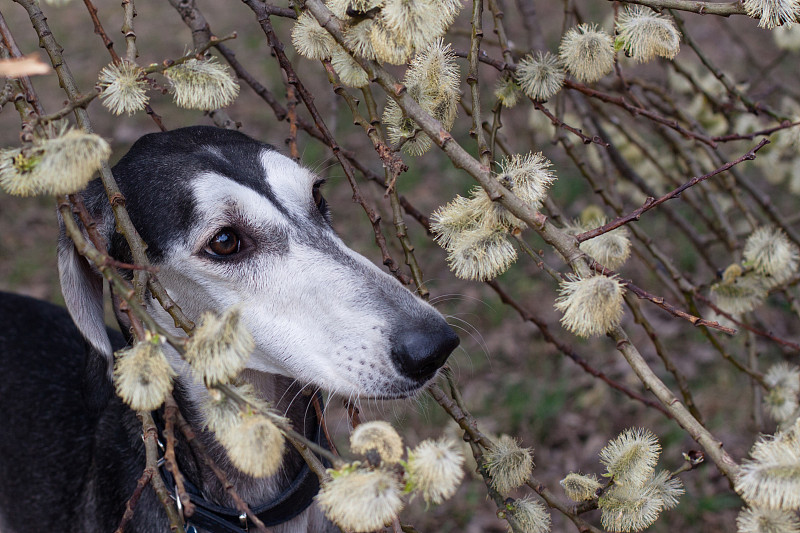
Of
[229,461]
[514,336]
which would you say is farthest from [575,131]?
[514,336]

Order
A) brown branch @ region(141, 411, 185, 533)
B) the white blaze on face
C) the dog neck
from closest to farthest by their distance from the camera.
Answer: brown branch @ region(141, 411, 185, 533) < the white blaze on face < the dog neck

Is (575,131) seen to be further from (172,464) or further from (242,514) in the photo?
(242,514)

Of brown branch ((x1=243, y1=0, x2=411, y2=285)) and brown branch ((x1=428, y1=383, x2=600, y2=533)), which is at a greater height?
brown branch ((x1=243, y1=0, x2=411, y2=285))

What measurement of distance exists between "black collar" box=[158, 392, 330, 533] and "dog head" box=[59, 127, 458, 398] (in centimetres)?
51

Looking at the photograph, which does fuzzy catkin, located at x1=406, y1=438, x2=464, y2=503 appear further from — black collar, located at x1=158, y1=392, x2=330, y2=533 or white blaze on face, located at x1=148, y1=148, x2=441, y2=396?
black collar, located at x1=158, y1=392, x2=330, y2=533

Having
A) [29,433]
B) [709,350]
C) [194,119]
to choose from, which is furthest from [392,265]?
[194,119]

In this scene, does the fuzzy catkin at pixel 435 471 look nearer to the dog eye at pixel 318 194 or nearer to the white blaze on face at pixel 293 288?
the white blaze on face at pixel 293 288

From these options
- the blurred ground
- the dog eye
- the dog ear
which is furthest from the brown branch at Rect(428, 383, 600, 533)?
the dog ear

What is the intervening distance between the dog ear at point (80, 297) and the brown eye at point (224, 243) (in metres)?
0.47

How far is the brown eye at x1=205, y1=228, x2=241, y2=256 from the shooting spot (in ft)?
8.73

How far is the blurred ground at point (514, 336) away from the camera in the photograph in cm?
471

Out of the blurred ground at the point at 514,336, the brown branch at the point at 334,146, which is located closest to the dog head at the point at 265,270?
the brown branch at the point at 334,146

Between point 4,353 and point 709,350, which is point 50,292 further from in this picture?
point 709,350

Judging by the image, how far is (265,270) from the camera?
260 centimetres
